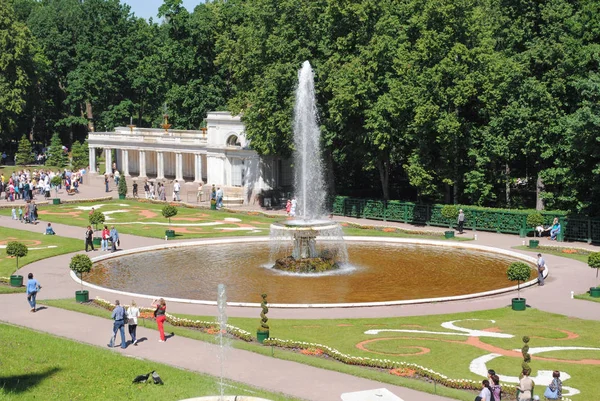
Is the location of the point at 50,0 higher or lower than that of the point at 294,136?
higher

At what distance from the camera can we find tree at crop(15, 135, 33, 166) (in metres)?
107

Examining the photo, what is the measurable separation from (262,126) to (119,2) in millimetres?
58403

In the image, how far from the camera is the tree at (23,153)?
350 ft

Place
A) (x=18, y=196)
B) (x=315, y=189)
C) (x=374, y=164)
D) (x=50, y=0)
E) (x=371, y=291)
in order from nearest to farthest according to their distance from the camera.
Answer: (x=371, y=291), (x=374, y=164), (x=315, y=189), (x=18, y=196), (x=50, y=0)

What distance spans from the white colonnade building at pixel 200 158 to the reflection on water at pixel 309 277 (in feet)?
73.2

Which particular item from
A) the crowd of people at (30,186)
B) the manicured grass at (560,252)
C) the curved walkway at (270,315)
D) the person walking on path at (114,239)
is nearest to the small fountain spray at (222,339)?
the curved walkway at (270,315)

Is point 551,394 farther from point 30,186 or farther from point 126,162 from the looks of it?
point 126,162

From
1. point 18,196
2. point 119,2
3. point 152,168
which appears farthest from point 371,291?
point 119,2

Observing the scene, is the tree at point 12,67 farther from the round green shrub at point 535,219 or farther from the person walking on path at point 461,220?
the round green shrub at point 535,219

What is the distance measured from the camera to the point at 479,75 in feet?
202

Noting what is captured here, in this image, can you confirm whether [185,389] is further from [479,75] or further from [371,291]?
[479,75]

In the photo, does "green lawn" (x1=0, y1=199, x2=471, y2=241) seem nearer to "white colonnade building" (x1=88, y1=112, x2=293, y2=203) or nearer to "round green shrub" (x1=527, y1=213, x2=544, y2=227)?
"round green shrub" (x1=527, y1=213, x2=544, y2=227)

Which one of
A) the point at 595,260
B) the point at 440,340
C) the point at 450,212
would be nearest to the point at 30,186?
the point at 450,212

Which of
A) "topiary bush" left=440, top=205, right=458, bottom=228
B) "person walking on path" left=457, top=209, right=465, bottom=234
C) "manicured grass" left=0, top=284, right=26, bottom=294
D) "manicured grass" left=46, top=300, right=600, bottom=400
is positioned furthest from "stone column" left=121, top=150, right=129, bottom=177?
"manicured grass" left=46, top=300, right=600, bottom=400
